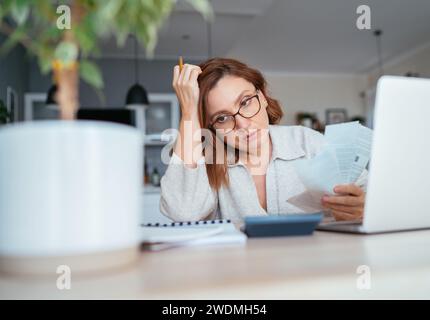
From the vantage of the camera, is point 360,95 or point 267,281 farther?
point 360,95

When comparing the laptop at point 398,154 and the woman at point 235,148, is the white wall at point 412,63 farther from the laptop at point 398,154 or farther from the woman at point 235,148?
the laptop at point 398,154

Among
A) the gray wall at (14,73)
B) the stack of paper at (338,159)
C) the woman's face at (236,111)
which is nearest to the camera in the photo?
the stack of paper at (338,159)

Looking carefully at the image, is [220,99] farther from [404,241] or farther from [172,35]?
[172,35]

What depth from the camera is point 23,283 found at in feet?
1.34

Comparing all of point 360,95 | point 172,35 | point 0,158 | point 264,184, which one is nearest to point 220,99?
point 264,184

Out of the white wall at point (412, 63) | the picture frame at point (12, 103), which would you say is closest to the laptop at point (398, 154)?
the picture frame at point (12, 103)

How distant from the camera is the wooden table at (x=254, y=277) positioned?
39cm

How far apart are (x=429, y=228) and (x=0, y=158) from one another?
0.81m

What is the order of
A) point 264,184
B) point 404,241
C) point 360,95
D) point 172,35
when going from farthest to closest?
point 360,95 < point 172,35 < point 264,184 < point 404,241

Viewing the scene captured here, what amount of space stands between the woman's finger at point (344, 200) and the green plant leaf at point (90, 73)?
0.76 m

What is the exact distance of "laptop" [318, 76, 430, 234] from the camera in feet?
2.27
